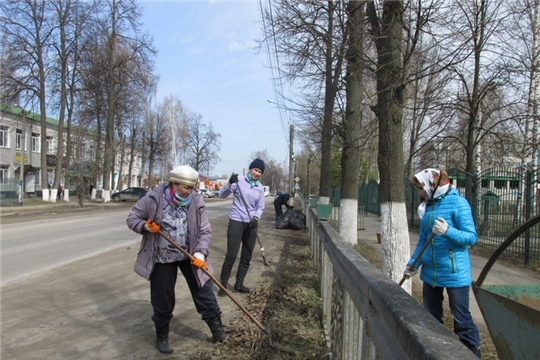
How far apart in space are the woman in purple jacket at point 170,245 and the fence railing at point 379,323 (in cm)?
129

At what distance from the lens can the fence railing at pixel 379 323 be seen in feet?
4.12

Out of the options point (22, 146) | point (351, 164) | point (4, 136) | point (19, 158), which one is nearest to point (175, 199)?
point (351, 164)

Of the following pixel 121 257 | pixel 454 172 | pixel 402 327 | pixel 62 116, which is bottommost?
pixel 121 257

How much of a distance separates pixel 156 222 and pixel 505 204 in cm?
938

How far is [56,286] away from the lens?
597cm

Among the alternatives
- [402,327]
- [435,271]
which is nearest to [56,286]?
[435,271]

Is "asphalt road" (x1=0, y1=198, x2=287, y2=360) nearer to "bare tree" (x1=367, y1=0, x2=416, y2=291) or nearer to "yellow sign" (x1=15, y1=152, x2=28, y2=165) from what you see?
"bare tree" (x1=367, y1=0, x2=416, y2=291)

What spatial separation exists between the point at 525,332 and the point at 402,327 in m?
0.39

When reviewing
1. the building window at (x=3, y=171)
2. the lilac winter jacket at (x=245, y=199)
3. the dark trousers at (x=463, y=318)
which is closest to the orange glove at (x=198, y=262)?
the lilac winter jacket at (x=245, y=199)

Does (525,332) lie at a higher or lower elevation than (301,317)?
higher

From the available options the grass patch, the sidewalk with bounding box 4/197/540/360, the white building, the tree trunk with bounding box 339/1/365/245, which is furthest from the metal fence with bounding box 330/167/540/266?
the white building

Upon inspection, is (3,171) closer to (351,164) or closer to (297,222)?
(297,222)

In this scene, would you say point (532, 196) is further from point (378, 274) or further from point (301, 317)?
point (378, 274)

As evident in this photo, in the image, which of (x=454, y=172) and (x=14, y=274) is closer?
(x=14, y=274)
